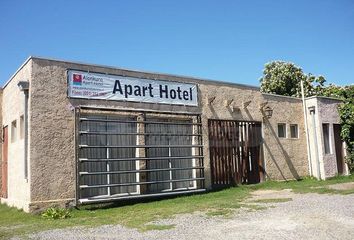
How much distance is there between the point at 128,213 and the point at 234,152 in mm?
7148

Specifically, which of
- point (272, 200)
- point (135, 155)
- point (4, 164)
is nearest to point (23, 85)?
point (4, 164)

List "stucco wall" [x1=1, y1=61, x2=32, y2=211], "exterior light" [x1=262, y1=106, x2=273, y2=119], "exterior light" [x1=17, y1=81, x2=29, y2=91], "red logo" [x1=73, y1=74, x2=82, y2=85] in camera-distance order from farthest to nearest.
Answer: "exterior light" [x1=262, y1=106, x2=273, y2=119] < "red logo" [x1=73, y1=74, x2=82, y2=85] < "stucco wall" [x1=1, y1=61, x2=32, y2=211] < "exterior light" [x1=17, y1=81, x2=29, y2=91]

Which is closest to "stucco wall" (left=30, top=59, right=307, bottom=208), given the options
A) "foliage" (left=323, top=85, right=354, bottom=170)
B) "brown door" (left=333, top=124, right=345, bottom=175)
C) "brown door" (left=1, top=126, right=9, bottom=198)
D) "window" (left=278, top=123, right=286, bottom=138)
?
"brown door" (left=1, top=126, right=9, bottom=198)

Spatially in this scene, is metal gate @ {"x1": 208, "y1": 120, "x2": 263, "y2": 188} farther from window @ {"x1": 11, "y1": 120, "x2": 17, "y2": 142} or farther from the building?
window @ {"x1": 11, "y1": 120, "x2": 17, "y2": 142}

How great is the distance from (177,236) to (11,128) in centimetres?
902

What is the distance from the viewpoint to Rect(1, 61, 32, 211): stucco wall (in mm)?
11860

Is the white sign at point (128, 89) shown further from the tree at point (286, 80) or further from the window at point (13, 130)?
the tree at point (286, 80)

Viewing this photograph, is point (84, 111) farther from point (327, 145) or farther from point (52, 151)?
point (327, 145)

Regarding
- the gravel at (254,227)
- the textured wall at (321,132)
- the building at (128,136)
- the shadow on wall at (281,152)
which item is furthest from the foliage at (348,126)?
the gravel at (254,227)

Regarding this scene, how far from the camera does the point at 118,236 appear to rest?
7449 mm

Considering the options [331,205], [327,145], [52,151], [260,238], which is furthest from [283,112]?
[260,238]

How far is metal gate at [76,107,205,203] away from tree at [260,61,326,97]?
79.2 feet

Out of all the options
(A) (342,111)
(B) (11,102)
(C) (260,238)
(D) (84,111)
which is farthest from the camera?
(A) (342,111)

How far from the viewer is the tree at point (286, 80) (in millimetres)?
37281
